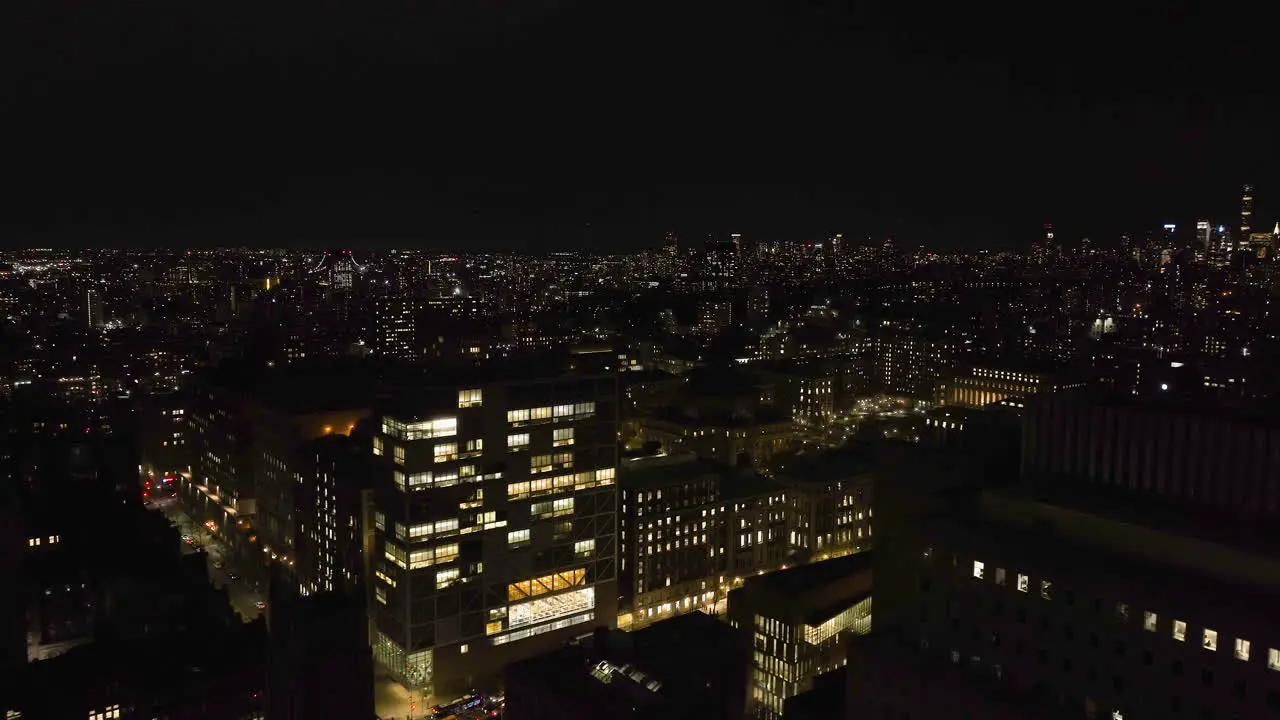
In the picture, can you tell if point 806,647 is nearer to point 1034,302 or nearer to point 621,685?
point 621,685

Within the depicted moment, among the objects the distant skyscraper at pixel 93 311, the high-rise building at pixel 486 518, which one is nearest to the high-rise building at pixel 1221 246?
the high-rise building at pixel 486 518

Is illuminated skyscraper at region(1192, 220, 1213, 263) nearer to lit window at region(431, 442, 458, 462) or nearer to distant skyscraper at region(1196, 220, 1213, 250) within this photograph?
distant skyscraper at region(1196, 220, 1213, 250)

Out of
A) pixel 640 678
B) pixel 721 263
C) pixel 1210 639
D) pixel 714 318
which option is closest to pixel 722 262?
pixel 721 263

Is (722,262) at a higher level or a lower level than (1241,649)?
higher

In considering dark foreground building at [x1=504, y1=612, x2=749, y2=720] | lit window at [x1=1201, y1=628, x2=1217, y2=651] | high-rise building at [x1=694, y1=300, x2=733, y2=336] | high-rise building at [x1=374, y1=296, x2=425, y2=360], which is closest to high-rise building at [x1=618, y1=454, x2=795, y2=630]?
dark foreground building at [x1=504, y1=612, x2=749, y2=720]

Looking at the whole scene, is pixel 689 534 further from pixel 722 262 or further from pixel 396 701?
pixel 722 262

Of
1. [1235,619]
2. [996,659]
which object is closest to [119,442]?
[996,659]
